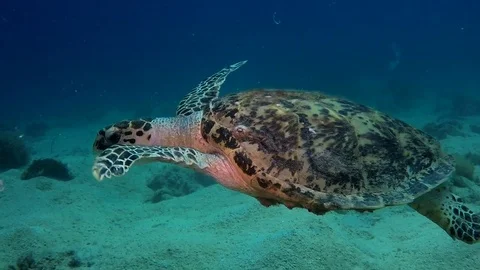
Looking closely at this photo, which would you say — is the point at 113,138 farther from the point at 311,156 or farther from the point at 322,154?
the point at 322,154

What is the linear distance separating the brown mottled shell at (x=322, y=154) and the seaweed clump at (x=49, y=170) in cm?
694

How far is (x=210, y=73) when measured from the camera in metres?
64.7

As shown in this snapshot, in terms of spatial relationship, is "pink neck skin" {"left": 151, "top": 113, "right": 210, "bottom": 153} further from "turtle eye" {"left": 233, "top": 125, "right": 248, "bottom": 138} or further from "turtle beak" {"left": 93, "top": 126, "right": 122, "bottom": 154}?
"turtle eye" {"left": 233, "top": 125, "right": 248, "bottom": 138}

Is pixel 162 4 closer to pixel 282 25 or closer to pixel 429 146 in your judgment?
pixel 282 25

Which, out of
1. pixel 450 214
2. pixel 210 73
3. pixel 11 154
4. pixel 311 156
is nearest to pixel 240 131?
pixel 311 156

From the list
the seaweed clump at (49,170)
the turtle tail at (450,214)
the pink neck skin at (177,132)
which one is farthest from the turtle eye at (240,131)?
the seaweed clump at (49,170)

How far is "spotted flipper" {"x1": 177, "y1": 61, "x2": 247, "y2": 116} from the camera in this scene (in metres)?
5.18

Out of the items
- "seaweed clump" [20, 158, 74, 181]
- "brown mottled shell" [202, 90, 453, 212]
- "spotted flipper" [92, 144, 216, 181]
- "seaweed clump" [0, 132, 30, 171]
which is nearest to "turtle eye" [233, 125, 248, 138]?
"brown mottled shell" [202, 90, 453, 212]

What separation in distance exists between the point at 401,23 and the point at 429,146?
449 ft

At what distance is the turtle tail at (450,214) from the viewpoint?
12.8 ft

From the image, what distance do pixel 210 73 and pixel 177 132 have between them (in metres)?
61.3

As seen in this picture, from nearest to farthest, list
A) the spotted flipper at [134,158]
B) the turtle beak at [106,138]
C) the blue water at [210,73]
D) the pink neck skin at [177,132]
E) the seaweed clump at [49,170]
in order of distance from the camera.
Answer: the spotted flipper at [134,158] < the turtle beak at [106,138] < the pink neck skin at [177,132] < the blue water at [210,73] < the seaweed clump at [49,170]

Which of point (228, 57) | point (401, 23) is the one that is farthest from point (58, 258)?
point (401, 23)

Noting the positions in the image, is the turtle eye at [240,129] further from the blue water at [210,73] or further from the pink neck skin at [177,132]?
the blue water at [210,73]
